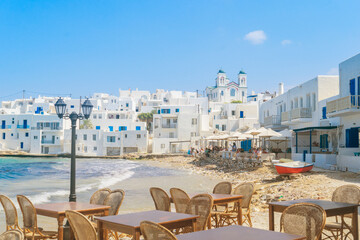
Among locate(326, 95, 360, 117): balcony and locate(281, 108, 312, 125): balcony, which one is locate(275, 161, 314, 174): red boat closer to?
locate(326, 95, 360, 117): balcony

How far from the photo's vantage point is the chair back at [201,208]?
19.8ft

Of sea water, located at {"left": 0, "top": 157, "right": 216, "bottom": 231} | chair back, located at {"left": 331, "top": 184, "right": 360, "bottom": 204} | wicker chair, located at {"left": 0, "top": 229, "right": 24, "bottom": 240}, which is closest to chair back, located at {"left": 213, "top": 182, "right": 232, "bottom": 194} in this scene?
chair back, located at {"left": 331, "top": 184, "right": 360, "bottom": 204}

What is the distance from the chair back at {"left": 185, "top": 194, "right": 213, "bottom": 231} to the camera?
6.05 m

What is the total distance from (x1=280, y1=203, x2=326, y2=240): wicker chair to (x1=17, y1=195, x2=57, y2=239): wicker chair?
3907mm

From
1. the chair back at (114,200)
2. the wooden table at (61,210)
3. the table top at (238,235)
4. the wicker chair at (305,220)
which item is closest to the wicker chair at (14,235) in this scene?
the wooden table at (61,210)

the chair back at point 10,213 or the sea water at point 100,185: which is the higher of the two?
the chair back at point 10,213

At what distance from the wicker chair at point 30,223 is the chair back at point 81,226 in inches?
63.7

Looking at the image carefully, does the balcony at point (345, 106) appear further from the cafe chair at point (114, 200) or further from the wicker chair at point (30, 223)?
the wicker chair at point (30, 223)

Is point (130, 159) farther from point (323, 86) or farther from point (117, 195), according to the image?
point (117, 195)

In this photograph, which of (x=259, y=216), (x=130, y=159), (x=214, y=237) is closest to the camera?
(x=214, y=237)

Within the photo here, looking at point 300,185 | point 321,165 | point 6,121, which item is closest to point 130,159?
point 6,121

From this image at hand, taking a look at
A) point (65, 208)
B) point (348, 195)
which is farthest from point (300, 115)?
point (65, 208)

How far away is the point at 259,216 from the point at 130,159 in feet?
183

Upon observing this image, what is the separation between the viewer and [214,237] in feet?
13.6
